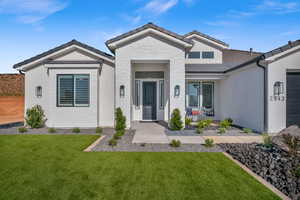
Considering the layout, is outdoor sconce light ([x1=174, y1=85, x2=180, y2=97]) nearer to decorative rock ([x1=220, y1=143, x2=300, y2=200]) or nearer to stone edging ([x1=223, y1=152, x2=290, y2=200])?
decorative rock ([x1=220, y1=143, x2=300, y2=200])

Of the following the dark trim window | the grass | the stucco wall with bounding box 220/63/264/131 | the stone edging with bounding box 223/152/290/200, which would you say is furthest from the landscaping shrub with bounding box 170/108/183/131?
the stone edging with bounding box 223/152/290/200

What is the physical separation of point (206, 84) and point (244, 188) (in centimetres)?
1048

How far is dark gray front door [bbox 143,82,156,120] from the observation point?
12484 millimetres

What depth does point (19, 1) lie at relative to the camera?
991cm

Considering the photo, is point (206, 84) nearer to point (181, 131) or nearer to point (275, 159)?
point (181, 131)

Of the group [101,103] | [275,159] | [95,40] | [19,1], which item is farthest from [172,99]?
[19,1]

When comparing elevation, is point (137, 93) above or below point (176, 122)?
above

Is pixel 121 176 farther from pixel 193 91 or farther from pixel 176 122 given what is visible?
pixel 193 91

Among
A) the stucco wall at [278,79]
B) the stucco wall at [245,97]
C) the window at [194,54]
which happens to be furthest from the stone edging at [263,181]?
the window at [194,54]

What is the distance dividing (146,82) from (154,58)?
9.63 ft

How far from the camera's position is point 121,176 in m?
4.07

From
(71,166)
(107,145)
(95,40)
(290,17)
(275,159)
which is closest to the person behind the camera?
(71,166)

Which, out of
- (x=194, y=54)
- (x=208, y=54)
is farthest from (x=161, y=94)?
(x=208, y=54)

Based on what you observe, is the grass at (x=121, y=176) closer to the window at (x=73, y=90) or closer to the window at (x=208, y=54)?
the window at (x=73, y=90)
